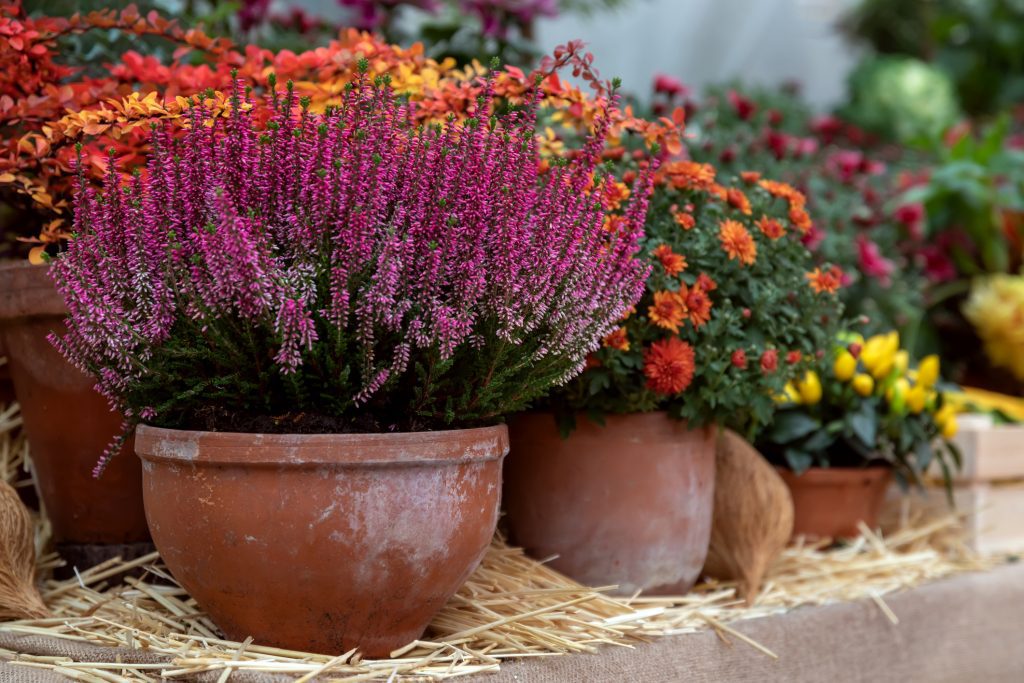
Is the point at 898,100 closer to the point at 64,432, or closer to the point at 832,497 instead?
the point at 832,497

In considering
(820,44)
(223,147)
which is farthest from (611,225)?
(820,44)

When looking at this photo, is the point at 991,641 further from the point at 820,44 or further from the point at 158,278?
the point at 820,44

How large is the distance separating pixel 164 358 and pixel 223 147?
0.76ft

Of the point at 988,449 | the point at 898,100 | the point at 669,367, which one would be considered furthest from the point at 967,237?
the point at 669,367

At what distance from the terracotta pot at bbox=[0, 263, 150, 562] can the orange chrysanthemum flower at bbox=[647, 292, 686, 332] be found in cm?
72

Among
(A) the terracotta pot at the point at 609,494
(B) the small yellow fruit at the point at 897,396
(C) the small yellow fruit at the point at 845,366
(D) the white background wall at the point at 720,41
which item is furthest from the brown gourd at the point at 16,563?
(D) the white background wall at the point at 720,41

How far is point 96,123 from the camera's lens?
1.23 metres

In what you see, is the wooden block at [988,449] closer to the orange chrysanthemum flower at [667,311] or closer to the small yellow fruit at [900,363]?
the small yellow fruit at [900,363]

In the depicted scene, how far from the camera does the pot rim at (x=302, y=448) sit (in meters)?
1.03

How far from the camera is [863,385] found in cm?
195

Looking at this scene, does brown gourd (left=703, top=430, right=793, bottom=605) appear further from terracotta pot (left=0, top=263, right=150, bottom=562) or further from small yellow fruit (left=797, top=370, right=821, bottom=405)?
terracotta pot (left=0, top=263, right=150, bottom=562)

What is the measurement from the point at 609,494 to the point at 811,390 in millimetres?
629

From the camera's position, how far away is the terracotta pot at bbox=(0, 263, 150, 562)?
1.31 meters

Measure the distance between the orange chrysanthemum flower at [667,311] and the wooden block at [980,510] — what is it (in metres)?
1.01
